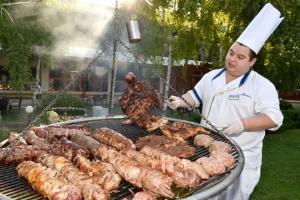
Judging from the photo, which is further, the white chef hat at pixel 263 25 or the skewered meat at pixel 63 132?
the white chef hat at pixel 263 25

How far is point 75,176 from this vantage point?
307 centimetres

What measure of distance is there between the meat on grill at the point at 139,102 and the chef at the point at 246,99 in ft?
0.94

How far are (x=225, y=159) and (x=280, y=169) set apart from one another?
812 cm

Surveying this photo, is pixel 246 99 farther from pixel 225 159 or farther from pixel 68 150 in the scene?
pixel 68 150

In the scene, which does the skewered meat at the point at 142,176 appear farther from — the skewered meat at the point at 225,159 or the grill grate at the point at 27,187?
the skewered meat at the point at 225,159

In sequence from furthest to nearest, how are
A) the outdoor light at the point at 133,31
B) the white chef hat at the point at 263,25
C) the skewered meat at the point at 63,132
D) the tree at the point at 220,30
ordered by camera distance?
the tree at the point at 220,30, the outdoor light at the point at 133,31, the white chef hat at the point at 263,25, the skewered meat at the point at 63,132

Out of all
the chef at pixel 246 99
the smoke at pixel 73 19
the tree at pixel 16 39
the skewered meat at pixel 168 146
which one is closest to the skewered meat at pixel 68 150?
the skewered meat at pixel 168 146

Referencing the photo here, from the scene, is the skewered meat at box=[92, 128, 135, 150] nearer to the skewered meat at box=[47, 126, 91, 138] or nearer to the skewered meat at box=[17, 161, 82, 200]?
the skewered meat at box=[47, 126, 91, 138]

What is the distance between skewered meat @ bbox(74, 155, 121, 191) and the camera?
2949mm

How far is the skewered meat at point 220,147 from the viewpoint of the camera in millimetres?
3783

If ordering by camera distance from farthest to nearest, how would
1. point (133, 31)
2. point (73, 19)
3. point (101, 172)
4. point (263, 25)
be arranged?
point (73, 19) < point (133, 31) < point (263, 25) < point (101, 172)

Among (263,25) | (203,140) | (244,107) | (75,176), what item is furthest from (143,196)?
(263,25)

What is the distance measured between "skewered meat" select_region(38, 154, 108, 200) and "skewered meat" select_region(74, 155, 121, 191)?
0.20 ft

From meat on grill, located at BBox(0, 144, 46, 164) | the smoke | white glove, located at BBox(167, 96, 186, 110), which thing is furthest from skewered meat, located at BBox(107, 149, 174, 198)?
the smoke
